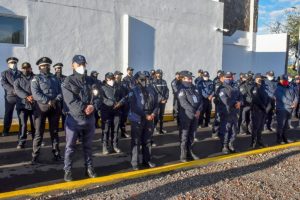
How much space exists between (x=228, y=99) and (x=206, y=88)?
3.47 metres

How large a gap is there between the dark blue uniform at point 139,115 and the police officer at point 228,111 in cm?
223

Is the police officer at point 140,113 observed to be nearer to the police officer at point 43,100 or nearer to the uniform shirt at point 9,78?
the police officer at point 43,100

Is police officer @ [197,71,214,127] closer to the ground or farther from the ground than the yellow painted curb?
farther from the ground

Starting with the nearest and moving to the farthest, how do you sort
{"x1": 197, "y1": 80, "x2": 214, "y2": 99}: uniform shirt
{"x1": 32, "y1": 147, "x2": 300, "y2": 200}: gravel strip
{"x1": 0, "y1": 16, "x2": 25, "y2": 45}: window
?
{"x1": 32, "y1": 147, "x2": 300, "y2": 200}: gravel strip < {"x1": 0, "y1": 16, "x2": 25, "y2": 45}: window < {"x1": 197, "y1": 80, "x2": 214, "y2": 99}: uniform shirt

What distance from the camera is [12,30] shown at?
11.3 meters

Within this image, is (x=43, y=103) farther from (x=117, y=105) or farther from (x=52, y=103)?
(x=117, y=105)

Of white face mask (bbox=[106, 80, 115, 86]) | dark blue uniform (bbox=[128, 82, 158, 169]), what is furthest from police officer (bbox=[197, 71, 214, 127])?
dark blue uniform (bbox=[128, 82, 158, 169])

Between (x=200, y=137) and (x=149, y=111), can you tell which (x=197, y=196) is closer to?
(x=149, y=111)

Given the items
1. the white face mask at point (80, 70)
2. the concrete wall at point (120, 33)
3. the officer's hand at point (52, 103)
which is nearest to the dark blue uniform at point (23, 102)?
the officer's hand at point (52, 103)

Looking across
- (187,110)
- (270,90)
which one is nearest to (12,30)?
(187,110)

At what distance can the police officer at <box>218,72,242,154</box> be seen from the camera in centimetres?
833

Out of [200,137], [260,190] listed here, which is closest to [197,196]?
[260,190]

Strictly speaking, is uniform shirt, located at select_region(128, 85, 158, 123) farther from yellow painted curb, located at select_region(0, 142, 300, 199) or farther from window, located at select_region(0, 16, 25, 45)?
window, located at select_region(0, 16, 25, 45)

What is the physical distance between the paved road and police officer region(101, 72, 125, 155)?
0.35 metres
